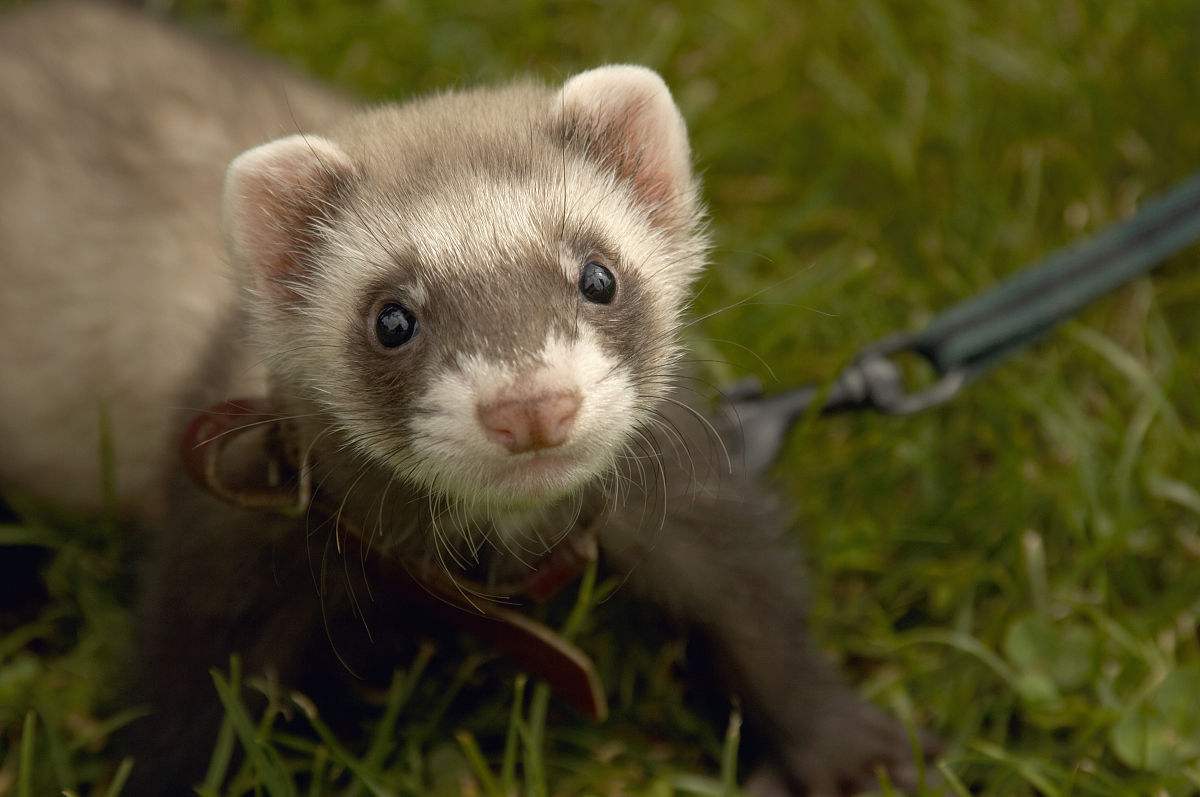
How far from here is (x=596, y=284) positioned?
6.81 feet

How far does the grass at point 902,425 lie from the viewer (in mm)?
2629

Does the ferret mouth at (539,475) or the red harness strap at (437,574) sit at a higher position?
the ferret mouth at (539,475)

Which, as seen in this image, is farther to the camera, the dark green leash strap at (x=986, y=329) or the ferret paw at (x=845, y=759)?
the dark green leash strap at (x=986, y=329)

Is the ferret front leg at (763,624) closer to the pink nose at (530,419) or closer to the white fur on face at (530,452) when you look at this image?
the white fur on face at (530,452)

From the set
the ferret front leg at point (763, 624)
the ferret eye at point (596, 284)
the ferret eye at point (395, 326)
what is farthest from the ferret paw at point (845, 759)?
the ferret eye at point (395, 326)

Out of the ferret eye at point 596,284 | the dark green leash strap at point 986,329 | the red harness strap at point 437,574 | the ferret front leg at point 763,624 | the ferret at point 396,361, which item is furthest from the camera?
the dark green leash strap at point 986,329

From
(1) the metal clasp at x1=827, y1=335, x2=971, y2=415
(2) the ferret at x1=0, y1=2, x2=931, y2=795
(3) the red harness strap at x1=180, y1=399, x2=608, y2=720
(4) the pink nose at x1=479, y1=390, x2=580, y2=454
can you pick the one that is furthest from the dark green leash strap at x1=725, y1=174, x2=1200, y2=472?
(4) the pink nose at x1=479, y1=390, x2=580, y2=454

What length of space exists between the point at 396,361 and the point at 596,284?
1.19 ft

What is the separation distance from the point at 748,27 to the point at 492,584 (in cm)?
249

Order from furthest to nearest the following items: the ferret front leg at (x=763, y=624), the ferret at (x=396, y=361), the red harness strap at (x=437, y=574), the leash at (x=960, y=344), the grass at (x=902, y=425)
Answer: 1. the leash at (x=960, y=344)
2. the grass at (x=902, y=425)
3. the ferret front leg at (x=763, y=624)
4. the red harness strap at (x=437, y=574)
5. the ferret at (x=396, y=361)

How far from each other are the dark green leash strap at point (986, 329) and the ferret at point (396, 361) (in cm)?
33

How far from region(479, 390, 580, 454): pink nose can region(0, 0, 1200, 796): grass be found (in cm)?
81

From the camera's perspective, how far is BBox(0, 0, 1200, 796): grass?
2629 millimetres

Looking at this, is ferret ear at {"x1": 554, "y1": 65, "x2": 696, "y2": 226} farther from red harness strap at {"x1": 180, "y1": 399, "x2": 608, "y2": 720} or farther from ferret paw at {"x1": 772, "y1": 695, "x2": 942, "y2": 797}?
ferret paw at {"x1": 772, "y1": 695, "x2": 942, "y2": 797}
